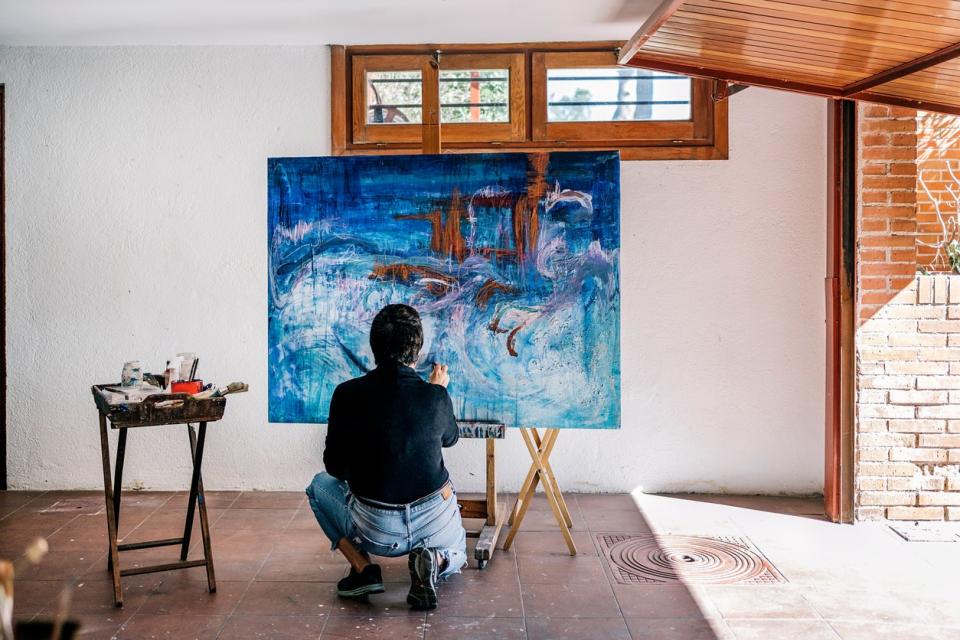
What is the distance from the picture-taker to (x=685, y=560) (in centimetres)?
395

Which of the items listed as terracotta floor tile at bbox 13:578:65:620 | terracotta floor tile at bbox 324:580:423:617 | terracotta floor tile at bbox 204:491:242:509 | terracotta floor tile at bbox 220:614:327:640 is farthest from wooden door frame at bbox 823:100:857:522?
terracotta floor tile at bbox 13:578:65:620

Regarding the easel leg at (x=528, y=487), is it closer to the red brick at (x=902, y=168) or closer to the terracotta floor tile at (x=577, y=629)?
the terracotta floor tile at (x=577, y=629)

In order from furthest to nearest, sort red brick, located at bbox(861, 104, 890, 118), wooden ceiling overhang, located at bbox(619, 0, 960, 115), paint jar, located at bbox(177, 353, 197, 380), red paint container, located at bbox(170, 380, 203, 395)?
1. red brick, located at bbox(861, 104, 890, 118)
2. paint jar, located at bbox(177, 353, 197, 380)
3. red paint container, located at bbox(170, 380, 203, 395)
4. wooden ceiling overhang, located at bbox(619, 0, 960, 115)

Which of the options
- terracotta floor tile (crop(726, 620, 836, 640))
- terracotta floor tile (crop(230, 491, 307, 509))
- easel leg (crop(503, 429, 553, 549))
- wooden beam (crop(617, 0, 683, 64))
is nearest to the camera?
wooden beam (crop(617, 0, 683, 64))

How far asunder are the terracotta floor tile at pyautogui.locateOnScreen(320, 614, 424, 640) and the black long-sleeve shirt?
0.45 meters

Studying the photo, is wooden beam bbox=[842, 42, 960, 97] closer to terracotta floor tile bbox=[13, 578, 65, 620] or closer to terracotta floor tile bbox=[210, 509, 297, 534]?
terracotta floor tile bbox=[210, 509, 297, 534]

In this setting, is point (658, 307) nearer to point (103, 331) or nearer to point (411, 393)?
point (411, 393)

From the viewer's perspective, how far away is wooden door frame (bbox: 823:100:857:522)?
446 centimetres

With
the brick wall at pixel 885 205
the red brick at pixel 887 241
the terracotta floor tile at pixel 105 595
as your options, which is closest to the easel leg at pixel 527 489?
the terracotta floor tile at pixel 105 595

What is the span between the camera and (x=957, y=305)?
4.48 metres

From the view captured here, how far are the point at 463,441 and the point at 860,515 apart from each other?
221 cm

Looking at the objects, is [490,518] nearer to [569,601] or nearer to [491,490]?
[491,490]

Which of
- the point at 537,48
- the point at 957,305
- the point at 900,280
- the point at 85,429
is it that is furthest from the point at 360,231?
the point at 957,305

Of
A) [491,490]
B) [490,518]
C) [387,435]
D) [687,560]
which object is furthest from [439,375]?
[687,560]
